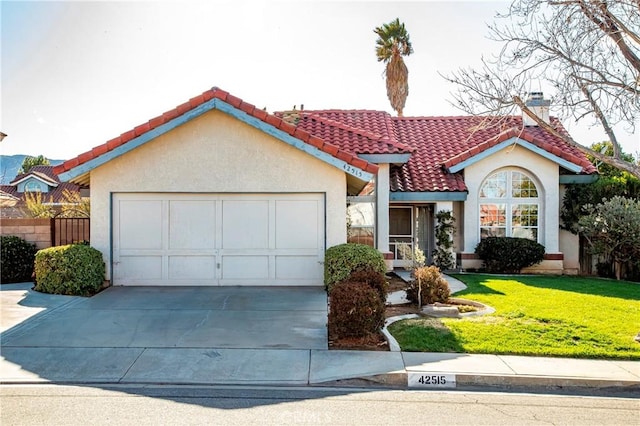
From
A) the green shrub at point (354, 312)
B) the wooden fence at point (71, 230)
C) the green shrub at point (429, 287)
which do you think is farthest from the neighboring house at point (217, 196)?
the green shrub at point (354, 312)

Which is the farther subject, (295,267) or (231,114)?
(295,267)

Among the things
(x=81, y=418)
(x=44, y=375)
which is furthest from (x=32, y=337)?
(x=81, y=418)

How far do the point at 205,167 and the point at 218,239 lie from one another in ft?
5.99

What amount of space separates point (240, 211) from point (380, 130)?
7.78 m

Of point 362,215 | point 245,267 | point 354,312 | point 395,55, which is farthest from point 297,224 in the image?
point 395,55

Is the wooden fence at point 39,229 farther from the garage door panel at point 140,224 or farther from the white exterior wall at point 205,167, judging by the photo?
the garage door panel at point 140,224

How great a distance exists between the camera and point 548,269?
17.1m

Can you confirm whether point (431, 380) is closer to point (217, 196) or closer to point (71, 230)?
point (217, 196)

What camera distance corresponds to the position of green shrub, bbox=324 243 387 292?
420 inches

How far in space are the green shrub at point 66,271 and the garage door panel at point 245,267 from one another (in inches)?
120

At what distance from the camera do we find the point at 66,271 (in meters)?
11.0

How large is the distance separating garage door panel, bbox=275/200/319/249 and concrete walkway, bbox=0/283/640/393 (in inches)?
194

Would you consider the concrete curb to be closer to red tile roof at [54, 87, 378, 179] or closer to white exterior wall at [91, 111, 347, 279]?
red tile roof at [54, 87, 378, 179]

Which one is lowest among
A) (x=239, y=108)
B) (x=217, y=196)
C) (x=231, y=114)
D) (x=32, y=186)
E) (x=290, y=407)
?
(x=290, y=407)
